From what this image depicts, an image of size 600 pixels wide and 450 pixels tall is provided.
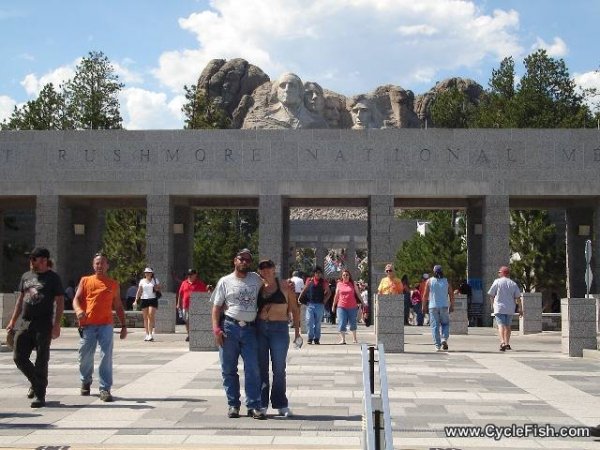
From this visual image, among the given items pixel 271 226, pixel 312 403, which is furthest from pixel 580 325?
pixel 271 226

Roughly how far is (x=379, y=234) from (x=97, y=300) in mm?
17922

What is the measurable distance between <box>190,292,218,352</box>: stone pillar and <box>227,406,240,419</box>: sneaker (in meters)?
7.81

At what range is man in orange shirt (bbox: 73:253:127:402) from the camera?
10.6 metres

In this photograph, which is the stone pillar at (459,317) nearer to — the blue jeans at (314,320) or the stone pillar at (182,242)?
the blue jeans at (314,320)

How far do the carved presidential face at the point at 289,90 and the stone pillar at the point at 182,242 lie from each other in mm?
18845

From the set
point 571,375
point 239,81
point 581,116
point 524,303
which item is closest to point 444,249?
point 581,116

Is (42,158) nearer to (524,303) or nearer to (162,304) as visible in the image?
(162,304)

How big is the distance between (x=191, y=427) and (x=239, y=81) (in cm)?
11935

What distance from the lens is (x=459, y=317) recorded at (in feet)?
78.4

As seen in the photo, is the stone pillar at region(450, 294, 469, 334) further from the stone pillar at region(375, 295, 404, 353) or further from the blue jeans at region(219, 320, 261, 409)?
the blue jeans at region(219, 320, 261, 409)

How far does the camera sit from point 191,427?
8.58 metres

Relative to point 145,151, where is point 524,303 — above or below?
below

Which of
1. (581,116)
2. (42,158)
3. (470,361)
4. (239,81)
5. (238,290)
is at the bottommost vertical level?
(470,361)

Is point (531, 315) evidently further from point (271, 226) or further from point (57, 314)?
point (57, 314)
